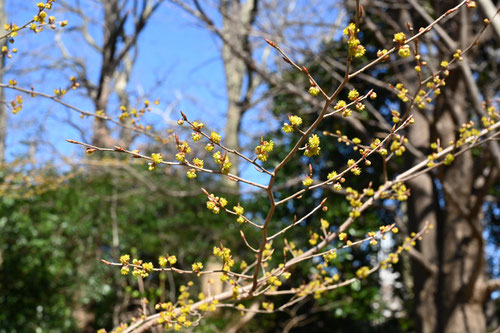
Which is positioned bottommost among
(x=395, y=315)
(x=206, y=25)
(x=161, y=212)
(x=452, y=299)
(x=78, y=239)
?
(x=452, y=299)

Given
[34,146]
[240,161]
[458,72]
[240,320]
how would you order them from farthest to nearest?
[240,161], [34,146], [240,320], [458,72]

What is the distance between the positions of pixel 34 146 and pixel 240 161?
9.83 feet

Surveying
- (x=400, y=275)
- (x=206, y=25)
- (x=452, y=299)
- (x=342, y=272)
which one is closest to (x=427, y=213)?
(x=452, y=299)

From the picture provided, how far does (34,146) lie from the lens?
644 centimetres

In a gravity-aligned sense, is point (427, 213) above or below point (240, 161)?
below

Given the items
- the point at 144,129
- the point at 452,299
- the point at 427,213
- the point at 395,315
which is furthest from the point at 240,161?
the point at 144,129

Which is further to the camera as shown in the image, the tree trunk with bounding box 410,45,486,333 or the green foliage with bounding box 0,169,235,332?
the green foliage with bounding box 0,169,235,332

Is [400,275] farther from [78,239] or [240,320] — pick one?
[78,239]

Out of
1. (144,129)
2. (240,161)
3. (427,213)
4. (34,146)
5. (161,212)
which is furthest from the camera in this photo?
(240,161)

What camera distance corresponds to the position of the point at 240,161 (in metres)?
7.89

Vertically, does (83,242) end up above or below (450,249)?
above

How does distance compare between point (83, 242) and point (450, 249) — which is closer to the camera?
point (450, 249)

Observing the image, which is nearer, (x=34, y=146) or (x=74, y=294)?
(x=74, y=294)

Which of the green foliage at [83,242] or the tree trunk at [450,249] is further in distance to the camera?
the green foliage at [83,242]
